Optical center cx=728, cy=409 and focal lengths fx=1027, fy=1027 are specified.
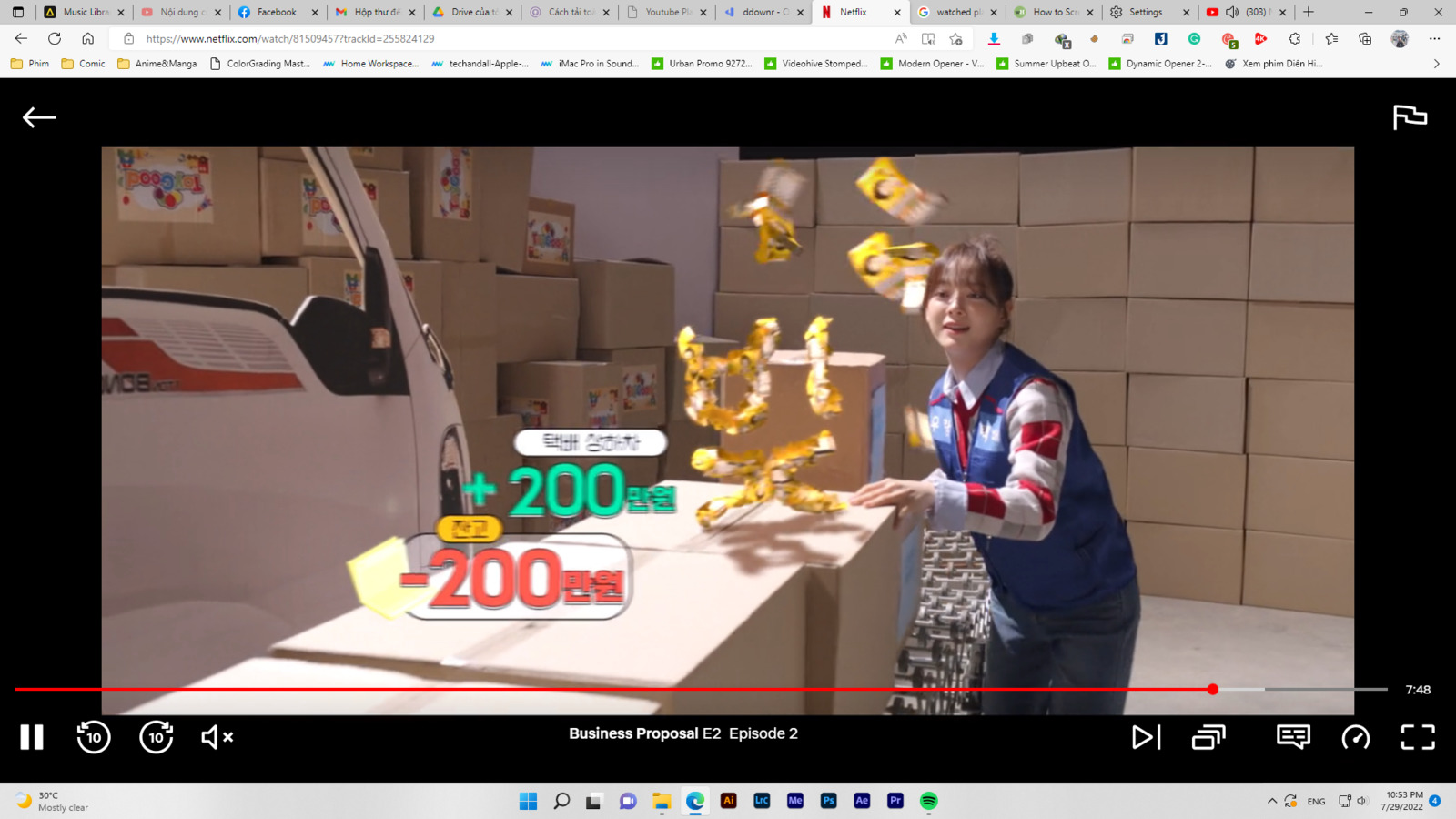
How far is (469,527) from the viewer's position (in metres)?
1.04

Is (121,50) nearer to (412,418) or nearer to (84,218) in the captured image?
(84,218)

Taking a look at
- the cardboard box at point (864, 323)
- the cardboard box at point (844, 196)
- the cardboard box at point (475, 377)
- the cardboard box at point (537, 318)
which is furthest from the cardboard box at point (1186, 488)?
the cardboard box at point (475, 377)

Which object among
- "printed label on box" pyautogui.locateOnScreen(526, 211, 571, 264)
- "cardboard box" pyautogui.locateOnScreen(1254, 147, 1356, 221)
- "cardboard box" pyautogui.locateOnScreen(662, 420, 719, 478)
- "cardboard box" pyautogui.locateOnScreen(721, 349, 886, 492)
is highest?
"cardboard box" pyautogui.locateOnScreen(1254, 147, 1356, 221)

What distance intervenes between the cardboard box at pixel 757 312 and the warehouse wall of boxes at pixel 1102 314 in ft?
0.45

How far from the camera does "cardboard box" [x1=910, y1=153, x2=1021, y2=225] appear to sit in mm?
4000

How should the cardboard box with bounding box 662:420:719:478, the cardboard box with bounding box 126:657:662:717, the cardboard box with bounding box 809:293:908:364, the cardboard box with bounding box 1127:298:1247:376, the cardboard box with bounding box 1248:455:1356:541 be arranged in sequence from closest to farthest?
1. the cardboard box with bounding box 126:657:662:717
2. the cardboard box with bounding box 662:420:719:478
3. the cardboard box with bounding box 1248:455:1356:541
4. the cardboard box with bounding box 1127:298:1247:376
5. the cardboard box with bounding box 809:293:908:364

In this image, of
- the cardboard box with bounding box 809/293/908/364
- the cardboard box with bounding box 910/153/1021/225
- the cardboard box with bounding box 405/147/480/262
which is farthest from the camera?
the cardboard box with bounding box 809/293/908/364

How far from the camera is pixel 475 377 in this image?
3168 millimetres

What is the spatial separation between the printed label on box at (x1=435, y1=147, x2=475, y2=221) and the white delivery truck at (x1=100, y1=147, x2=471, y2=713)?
131 centimetres

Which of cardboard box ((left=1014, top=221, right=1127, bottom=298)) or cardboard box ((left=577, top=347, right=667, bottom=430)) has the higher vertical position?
cardboard box ((left=1014, top=221, right=1127, bottom=298))

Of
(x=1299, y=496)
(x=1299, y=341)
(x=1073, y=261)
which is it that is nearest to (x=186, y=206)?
(x=1073, y=261)

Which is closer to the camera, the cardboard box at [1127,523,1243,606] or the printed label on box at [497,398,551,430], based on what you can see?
the printed label on box at [497,398,551,430]

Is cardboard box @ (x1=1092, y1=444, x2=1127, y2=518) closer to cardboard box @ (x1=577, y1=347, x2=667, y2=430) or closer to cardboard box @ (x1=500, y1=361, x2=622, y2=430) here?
cardboard box @ (x1=577, y1=347, x2=667, y2=430)

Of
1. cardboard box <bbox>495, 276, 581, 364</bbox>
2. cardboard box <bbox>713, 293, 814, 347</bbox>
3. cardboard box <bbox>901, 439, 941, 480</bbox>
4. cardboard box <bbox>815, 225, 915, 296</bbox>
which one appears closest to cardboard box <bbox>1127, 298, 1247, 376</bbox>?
cardboard box <bbox>901, 439, 941, 480</bbox>
